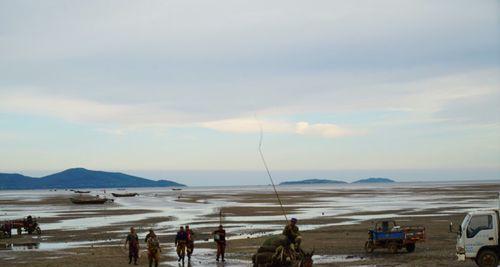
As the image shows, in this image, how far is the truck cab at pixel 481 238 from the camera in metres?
20.3

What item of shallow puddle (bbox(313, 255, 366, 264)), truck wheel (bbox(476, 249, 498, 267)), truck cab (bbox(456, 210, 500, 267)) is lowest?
shallow puddle (bbox(313, 255, 366, 264))

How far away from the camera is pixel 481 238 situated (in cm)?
2055

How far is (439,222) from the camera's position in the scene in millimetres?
43719

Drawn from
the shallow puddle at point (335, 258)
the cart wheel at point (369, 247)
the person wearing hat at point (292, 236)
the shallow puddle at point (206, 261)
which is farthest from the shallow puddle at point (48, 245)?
the person wearing hat at point (292, 236)

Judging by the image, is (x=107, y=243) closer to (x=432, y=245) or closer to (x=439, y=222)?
(x=432, y=245)

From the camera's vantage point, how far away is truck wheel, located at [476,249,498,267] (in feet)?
66.5

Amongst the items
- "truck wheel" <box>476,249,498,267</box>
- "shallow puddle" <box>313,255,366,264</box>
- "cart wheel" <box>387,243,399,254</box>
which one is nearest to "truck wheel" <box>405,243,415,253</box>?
"cart wheel" <box>387,243,399,254</box>

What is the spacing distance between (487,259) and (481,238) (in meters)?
0.74

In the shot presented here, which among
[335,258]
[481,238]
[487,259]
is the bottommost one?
[335,258]

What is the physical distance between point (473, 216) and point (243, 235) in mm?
20020

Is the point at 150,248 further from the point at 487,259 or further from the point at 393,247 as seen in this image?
the point at 487,259

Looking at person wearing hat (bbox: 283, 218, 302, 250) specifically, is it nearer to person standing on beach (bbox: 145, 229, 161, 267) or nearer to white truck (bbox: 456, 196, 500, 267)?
white truck (bbox: 456, 196, 500, 267)

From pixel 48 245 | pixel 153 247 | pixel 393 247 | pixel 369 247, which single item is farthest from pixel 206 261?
pixel 48 245

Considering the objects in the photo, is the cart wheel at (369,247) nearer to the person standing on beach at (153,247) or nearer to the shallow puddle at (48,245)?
the person standing on beach at (153,247)
